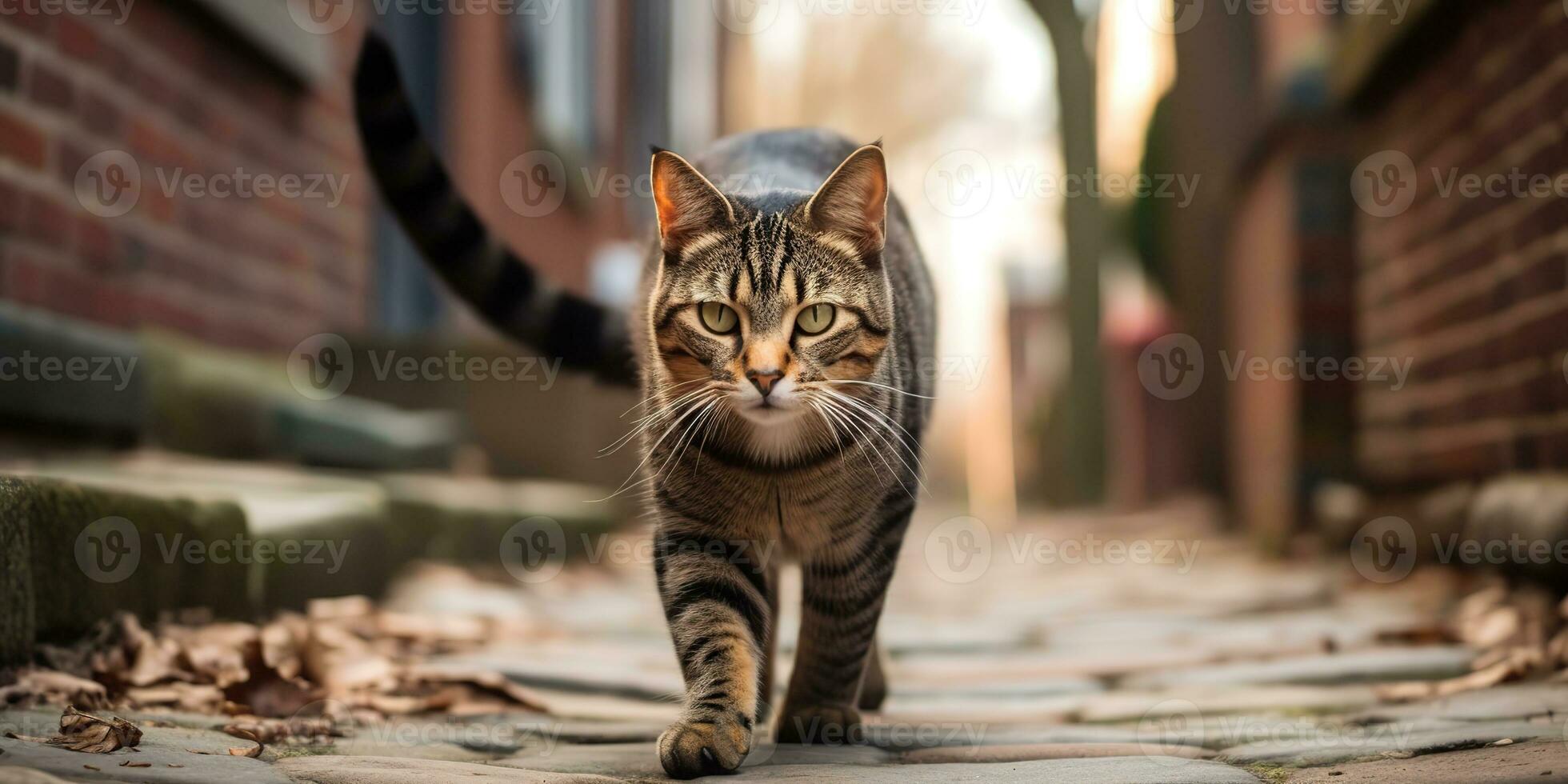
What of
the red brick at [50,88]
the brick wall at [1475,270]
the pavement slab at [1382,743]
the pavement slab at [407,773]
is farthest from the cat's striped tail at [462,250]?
the brick wall at [1475,270]

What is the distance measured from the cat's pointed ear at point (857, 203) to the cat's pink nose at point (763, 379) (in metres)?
0.39

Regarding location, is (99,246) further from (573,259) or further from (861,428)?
(573,259)

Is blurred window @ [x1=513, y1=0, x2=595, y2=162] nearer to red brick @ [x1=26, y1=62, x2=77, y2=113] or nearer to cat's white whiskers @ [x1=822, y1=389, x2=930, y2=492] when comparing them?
red brick @ [x1=26, y1=62, x2=77, y2=113]

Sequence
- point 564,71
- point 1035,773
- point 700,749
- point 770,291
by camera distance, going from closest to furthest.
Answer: point 1035,773
point 700,749
point 770,291
point 564,71

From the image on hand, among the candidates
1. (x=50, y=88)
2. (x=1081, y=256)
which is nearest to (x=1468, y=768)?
(x=50, y=88)

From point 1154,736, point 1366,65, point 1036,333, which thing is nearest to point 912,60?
point 1036,333

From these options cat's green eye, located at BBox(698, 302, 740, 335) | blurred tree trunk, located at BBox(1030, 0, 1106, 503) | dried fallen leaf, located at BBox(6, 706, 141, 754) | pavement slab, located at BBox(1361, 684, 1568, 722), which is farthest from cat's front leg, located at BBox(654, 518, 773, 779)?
blurred tree trunk, located at BBox(1030, 0, 1106, 503)

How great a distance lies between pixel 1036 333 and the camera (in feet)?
60.3

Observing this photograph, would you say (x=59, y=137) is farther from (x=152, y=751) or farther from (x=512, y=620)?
(x=152, y=751)

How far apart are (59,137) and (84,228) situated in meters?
0.26

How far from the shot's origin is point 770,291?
2.26m

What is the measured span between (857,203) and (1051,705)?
3.61ft

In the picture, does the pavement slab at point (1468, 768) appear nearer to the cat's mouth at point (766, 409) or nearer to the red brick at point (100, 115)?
the cat's mouth at point (766, 409)

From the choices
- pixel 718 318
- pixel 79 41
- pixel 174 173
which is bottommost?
pixel 718 318
